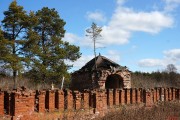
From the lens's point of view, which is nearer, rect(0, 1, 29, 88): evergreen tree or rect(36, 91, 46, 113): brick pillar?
rect(36, 91, 46, 113): brick pillar

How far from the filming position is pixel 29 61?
27.4 meters

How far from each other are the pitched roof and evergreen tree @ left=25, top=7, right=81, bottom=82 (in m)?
2.09

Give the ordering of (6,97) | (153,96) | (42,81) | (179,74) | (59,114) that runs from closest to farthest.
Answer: (6,97)
(59,114)
(153,96)
(42,81)
(179,74)

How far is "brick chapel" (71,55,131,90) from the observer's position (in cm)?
3092

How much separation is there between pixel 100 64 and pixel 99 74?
6.87 ft

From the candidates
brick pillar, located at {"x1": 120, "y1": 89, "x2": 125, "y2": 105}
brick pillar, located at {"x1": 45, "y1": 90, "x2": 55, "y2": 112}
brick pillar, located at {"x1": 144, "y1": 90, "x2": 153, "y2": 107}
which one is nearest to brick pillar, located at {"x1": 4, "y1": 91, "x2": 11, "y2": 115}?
brick pillar, located at {"x1": 45, "y1": 90, "x2": 55, "y2": 112}

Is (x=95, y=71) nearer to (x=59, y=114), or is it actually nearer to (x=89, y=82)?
(x=89, y=82)

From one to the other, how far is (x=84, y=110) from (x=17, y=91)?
2917 mm

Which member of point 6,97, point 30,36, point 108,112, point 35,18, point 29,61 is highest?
point 35,18

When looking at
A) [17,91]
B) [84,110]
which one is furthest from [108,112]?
[17,91]

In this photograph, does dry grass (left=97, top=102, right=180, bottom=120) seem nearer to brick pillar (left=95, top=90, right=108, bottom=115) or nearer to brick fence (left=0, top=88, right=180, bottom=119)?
brick pillar (left=95, top=90, right=108, bottom=115)

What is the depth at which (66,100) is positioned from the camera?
998 cm

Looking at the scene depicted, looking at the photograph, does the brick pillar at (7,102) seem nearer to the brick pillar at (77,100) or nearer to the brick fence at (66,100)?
the brick fence at (66,100)

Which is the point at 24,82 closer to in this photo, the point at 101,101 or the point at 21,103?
the point at 101,101
